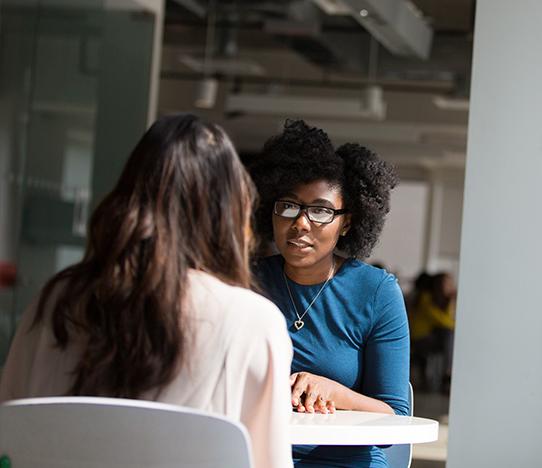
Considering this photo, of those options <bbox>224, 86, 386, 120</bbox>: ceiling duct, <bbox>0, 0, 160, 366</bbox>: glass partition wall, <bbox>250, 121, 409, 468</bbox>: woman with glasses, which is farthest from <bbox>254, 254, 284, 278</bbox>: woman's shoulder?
<bbox>224, 86, 386, 120</bbox>: ceiling duct

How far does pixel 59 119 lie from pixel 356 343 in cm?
384

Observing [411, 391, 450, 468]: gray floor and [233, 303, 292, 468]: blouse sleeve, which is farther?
[411, 391, 450, 468]: gray floor

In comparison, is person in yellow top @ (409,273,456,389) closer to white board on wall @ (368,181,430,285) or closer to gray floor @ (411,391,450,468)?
gray floor @ (411,391,450,468)

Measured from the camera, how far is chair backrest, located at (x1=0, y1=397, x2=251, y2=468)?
159 centimetres

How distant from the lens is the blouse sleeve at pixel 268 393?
5.66ft

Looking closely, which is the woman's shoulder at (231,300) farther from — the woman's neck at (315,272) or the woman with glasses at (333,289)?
the woman's neck at (315,272)

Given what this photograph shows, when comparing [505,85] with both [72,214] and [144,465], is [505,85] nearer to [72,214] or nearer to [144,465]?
[144,465]

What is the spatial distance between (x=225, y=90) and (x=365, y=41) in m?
3.83

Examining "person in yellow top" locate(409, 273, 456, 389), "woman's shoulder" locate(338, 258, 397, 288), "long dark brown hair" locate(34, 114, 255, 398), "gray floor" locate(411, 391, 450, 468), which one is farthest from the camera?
"person in yellow top" locate(409, 273, 456, 389)

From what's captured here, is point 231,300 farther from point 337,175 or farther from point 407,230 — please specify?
point 407,230

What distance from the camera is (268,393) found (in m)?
1.74

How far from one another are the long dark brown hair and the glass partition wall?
160 inches

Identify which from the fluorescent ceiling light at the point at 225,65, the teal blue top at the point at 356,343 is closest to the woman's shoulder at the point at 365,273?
the teal blue top at the point at 356,343

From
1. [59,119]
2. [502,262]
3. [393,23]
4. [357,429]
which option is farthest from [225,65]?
[357,429]
